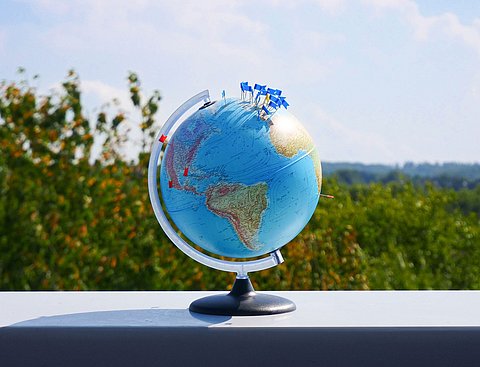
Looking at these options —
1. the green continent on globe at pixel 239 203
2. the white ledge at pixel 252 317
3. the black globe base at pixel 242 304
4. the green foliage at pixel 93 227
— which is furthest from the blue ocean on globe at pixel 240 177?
the green foliage at pixel 93 227

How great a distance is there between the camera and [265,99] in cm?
328

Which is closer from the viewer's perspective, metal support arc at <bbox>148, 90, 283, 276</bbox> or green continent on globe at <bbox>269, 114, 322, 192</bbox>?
green continent on globe at <bbox>269, 114, 322, 192</bbox>

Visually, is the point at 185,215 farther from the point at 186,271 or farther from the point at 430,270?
the point at 430,270

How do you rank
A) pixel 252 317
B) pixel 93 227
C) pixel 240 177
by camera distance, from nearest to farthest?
pixel 240 177, pixel 252 317, pixel 93 227

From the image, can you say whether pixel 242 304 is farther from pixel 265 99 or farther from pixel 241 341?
pixel 265 99

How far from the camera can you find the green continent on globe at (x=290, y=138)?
10.4 feet

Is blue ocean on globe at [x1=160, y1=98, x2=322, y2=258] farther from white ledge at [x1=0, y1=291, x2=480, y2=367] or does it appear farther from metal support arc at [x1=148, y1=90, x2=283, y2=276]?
white ledge at [x1=0, y1=291, x2=480, y2=367]

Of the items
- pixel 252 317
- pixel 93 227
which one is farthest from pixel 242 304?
pixel 93 227

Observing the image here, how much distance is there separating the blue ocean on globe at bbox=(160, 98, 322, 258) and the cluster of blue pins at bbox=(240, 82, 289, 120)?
21mm

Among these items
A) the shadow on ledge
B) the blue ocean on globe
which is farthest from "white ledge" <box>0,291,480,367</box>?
the blue ocean on globe

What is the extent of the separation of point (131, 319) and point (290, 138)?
36.8 inches

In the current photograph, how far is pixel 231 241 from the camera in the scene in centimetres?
323

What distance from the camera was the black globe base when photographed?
3.35 meters

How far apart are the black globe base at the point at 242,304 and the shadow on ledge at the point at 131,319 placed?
37 mm
